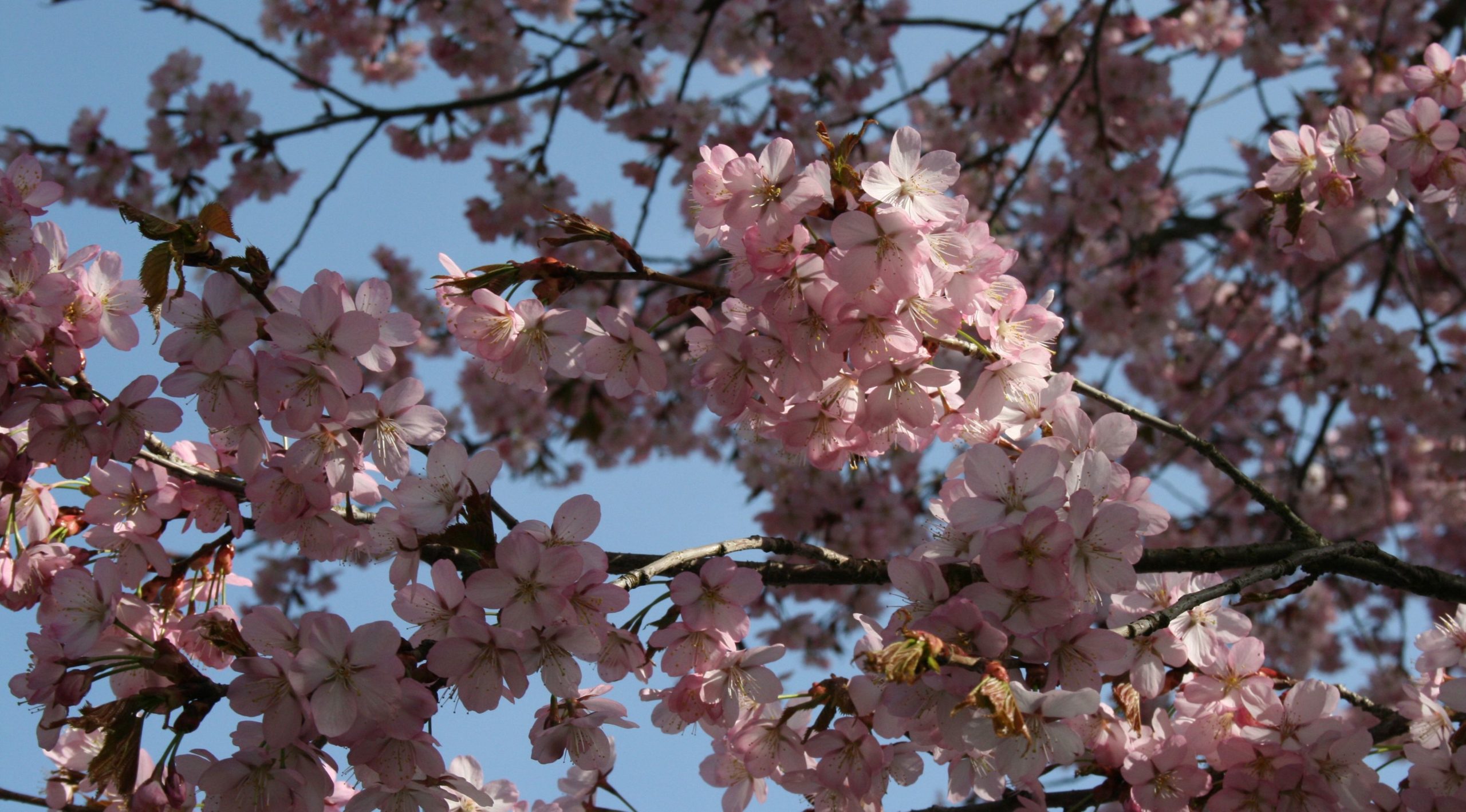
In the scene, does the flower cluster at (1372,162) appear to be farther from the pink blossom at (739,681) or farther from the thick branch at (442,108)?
the thick branch at (442,108)

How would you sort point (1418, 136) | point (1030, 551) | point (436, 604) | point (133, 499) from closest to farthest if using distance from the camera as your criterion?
point (1030, 551) → point (436, 604) → point (133, 499) → point (1418, 136)

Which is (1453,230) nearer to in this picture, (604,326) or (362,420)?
(604,326)

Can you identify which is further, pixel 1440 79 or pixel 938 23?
pixel 938 23

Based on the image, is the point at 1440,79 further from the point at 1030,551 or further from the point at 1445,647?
the point at 1030,551

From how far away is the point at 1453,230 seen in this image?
645cm

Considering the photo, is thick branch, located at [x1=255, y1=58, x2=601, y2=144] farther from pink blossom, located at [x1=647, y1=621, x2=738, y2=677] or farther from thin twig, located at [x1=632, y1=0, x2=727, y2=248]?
pink blossom, located at [x1=647, y1=621, x2=738, y2=677]

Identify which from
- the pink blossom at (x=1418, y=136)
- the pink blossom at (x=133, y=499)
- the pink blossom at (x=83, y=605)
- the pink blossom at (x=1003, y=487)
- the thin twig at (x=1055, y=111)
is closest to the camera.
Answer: the pink blossom at (x=1003, y=487)

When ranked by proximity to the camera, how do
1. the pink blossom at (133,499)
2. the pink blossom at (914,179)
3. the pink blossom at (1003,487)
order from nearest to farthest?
the pink blossom at (1003,487) < the pink blossom at (914,179) < the pink blossom at (133,499)

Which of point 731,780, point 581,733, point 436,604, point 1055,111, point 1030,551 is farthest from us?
point 1055,111

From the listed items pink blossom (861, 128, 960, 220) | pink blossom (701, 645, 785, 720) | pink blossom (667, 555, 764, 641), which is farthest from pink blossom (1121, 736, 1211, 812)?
pink blossom (861, 128, 960, 220)

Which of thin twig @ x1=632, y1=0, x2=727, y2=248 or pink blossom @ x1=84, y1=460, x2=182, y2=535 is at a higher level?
thin twig @ x1=632, y1=0, x2=727, y2=248

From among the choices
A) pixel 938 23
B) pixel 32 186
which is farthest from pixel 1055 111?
pixel 32 186

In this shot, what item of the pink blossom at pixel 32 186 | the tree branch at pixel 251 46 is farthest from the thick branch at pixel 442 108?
the pink blossom at pixel 32 186

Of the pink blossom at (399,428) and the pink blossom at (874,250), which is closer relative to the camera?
the pink blossom at (874,250)
